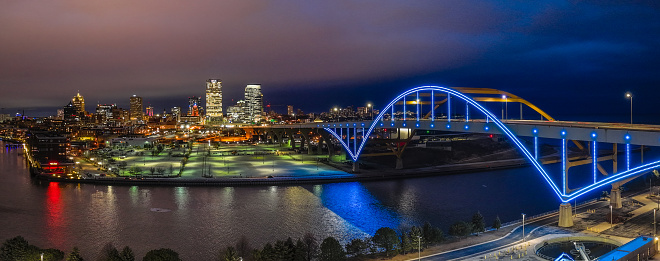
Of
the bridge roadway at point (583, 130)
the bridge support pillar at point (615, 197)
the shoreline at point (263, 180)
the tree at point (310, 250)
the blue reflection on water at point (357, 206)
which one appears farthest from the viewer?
the shoreline at point (263, 180)

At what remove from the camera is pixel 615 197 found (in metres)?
24.1

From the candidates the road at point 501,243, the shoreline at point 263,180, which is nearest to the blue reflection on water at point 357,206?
the shoreline at point 263,180

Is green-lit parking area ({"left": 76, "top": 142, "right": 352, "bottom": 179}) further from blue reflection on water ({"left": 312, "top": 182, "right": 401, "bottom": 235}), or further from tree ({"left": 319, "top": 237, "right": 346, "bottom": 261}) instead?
tree ({"left": 319, "top": 237, "right": 346, "bottom": 261})

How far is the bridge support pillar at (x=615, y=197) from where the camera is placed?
78.2ft

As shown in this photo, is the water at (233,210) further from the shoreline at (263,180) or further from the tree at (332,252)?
the tree at (332,252)

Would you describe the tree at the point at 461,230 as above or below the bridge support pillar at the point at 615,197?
below

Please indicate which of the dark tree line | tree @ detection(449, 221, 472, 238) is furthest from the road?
tree @ detection(449, 221, 472, 238)

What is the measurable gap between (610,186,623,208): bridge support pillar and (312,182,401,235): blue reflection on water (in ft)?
36.2

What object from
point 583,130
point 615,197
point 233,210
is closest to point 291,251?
point 583,130

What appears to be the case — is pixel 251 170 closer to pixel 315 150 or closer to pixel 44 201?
pixel 44 201

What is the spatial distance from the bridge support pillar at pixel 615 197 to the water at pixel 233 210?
4.90m

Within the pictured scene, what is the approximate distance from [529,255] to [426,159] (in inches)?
1641

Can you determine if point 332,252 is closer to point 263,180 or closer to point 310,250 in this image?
point 310,250

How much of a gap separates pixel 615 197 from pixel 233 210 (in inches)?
858
